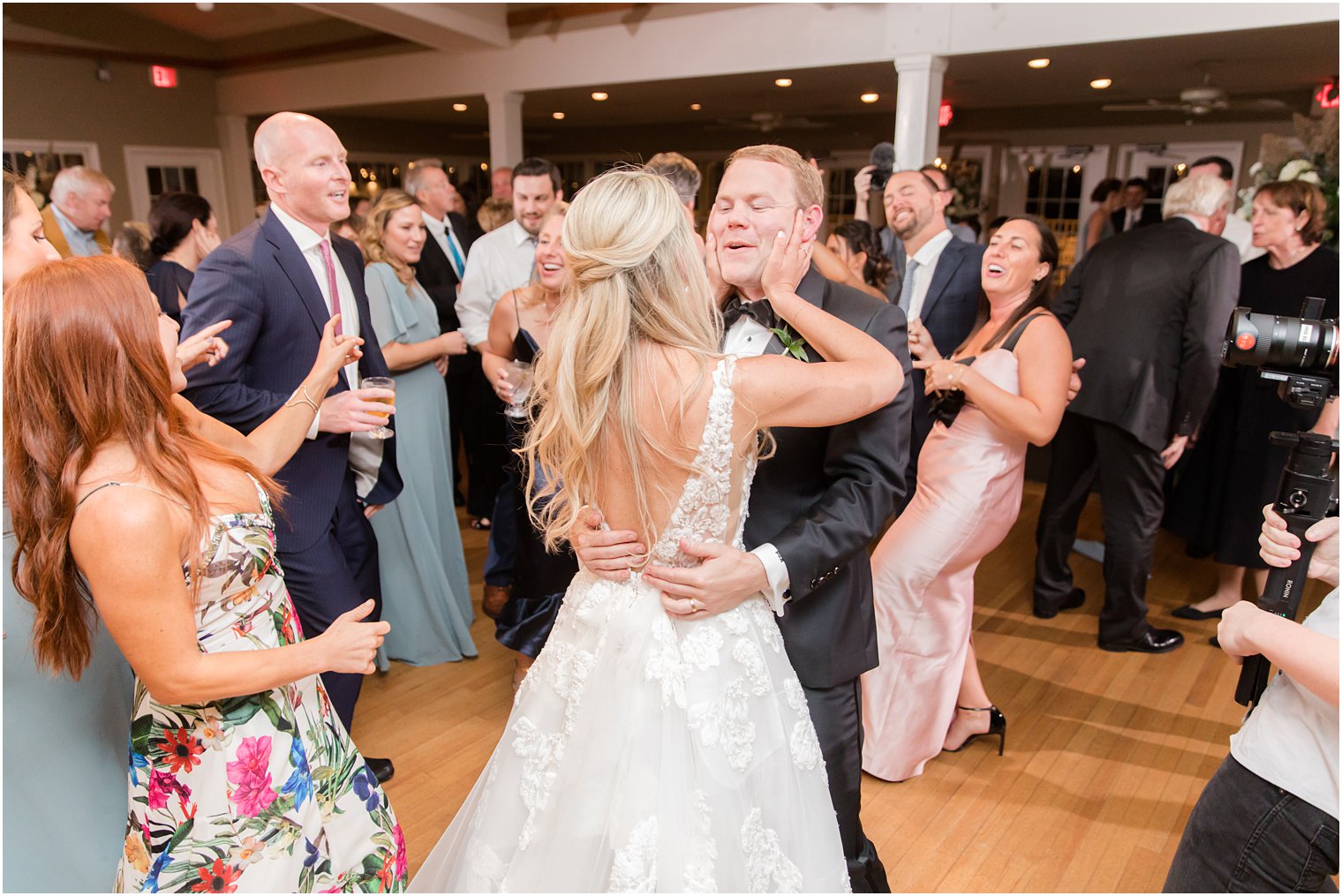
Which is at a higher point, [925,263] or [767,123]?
[767,123]

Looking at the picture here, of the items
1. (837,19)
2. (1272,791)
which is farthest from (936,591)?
(837,19)

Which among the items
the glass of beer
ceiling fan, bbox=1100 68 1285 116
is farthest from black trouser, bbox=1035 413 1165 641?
ceiling fan, bbox=1100 68 1285 116

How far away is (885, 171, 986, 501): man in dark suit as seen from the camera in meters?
3.65

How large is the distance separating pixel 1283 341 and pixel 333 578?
2196mm

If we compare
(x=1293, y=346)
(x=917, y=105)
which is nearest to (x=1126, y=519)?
(x=1293, y=346)

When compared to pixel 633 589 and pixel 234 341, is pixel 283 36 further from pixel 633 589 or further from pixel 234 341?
pixel 633 589

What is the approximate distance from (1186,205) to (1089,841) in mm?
2418

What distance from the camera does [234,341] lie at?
81.9 inches

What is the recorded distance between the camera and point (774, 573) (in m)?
1.45

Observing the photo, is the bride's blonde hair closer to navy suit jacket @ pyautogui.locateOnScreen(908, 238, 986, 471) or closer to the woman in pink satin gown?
the woman in pink satin gown

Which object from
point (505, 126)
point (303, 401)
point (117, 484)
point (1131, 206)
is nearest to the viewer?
point (117, 484)

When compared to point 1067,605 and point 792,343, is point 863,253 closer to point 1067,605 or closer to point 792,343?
point 1067,605

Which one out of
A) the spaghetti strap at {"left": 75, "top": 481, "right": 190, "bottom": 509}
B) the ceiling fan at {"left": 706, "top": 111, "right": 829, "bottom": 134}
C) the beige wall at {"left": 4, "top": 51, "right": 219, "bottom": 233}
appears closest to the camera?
the spaghetti strap at {"left": 75, "top": 481, "right": 190, "bottom": 509}

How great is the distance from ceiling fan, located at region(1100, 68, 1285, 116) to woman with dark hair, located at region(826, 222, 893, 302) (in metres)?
4.73
